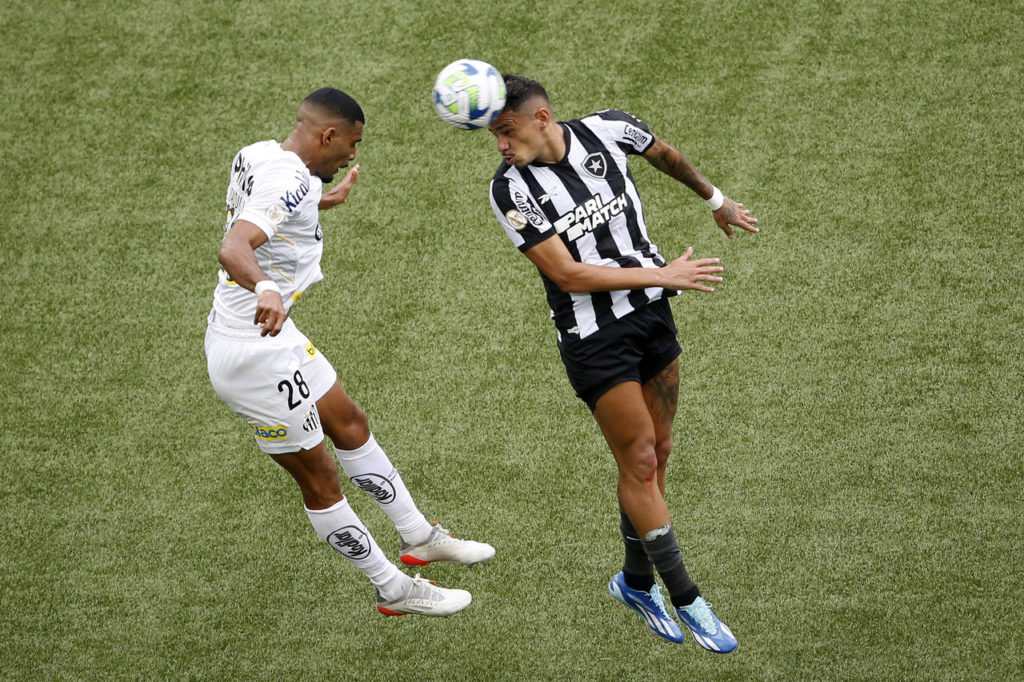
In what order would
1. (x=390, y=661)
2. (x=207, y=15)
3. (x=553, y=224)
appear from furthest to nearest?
(x=207, y=15)
(x=390, y=661)
(x=553, y=224)

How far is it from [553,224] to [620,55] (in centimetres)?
388

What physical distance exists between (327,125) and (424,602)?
218 centimetres

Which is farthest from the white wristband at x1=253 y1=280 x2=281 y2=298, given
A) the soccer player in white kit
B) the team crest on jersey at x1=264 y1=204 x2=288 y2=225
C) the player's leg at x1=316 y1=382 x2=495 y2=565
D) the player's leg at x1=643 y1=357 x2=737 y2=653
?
the player's leg at x1=643 y1=357 x2=737 y2=653

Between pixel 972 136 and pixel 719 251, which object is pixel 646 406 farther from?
pixel 972 136

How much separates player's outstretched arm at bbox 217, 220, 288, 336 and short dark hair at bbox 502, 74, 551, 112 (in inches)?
43.5

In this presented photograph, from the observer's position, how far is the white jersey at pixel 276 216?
14.1 feet

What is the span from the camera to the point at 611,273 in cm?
434

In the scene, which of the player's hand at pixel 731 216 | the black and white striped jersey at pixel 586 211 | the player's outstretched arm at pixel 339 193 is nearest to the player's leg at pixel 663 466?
the black and white striped jersey at pixel 586 211

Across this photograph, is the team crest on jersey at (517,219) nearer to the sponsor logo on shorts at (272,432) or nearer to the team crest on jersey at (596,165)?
the team crest on jersey at (596,165)

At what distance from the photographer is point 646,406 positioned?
464 cm

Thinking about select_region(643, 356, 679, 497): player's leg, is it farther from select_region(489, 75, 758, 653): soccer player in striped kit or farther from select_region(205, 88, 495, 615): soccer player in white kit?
select_region(205, 88, 495, 615): soccer player in white kit

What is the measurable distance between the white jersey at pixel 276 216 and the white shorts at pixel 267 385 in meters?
0.09

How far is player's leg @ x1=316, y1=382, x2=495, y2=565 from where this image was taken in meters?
4.91

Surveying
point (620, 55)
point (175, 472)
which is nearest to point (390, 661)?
point (175, 472)
